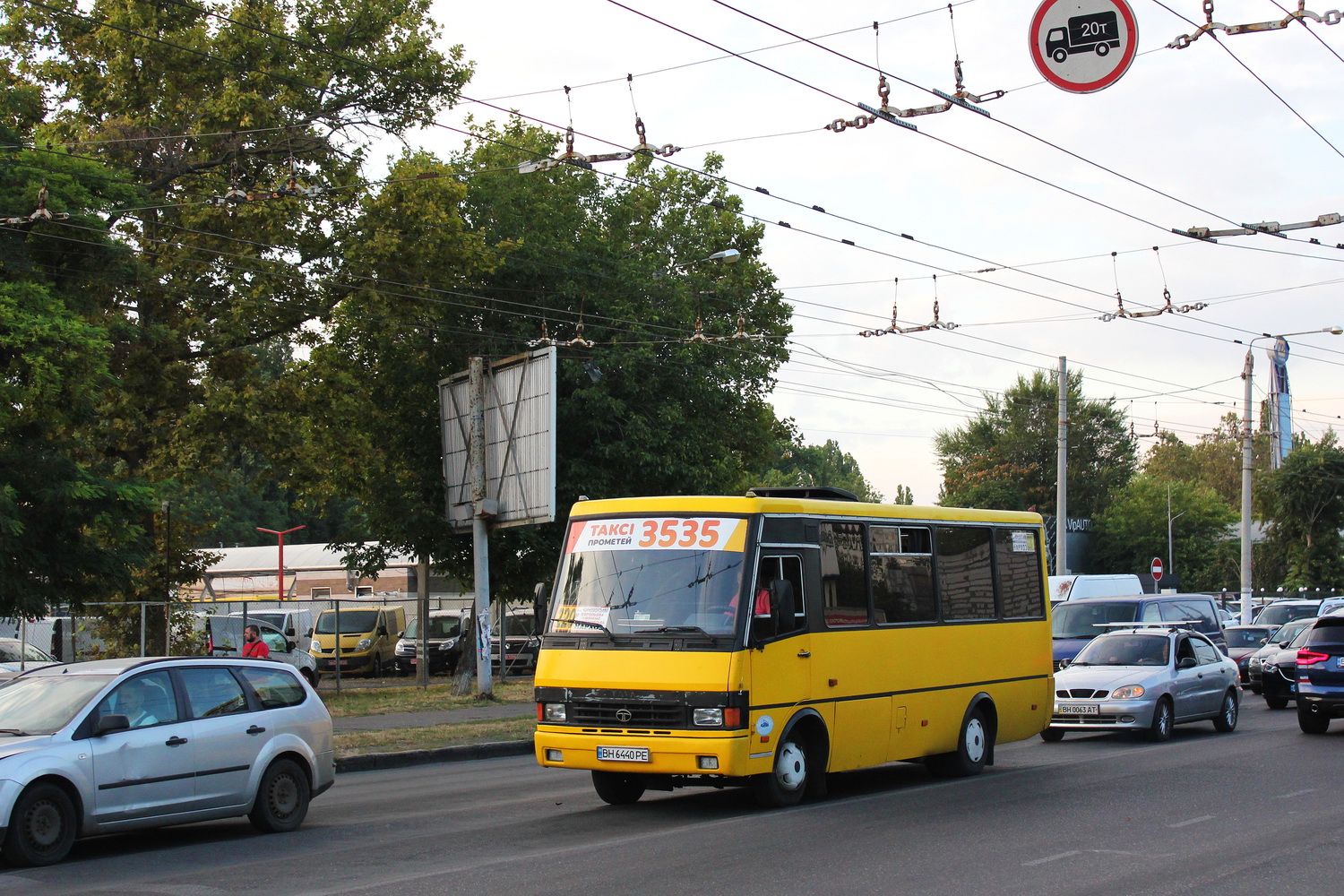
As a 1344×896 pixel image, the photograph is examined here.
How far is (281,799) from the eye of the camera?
1147cm

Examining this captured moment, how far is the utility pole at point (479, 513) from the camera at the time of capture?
87.2 ft

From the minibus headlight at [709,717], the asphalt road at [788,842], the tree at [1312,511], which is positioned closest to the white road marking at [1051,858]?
the asphalt road at [788,842]

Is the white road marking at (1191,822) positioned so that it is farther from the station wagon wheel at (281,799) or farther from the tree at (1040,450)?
the tree at (1040,450)

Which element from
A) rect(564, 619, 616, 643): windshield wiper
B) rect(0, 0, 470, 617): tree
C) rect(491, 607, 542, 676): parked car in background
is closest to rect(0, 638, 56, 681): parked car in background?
rect(0, 0, 470, 617): tree

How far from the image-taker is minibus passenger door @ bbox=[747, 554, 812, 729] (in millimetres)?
11555

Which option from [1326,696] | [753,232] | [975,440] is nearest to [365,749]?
[1326,696]

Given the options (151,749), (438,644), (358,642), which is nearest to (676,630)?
(151,749)

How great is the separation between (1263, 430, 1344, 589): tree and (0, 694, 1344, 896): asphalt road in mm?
44050

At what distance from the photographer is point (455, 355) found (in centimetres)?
3197

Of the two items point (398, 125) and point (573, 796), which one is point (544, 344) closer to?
point (398, 125)

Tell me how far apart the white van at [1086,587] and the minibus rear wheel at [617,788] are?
2249 centimetres

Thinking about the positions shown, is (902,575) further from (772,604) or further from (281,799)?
(281,799)

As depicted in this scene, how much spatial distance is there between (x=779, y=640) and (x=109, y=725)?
17.6 feet

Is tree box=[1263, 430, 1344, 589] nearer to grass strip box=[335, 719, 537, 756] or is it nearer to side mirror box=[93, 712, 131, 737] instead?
grass strip box=[335, 719, 537, 756]
